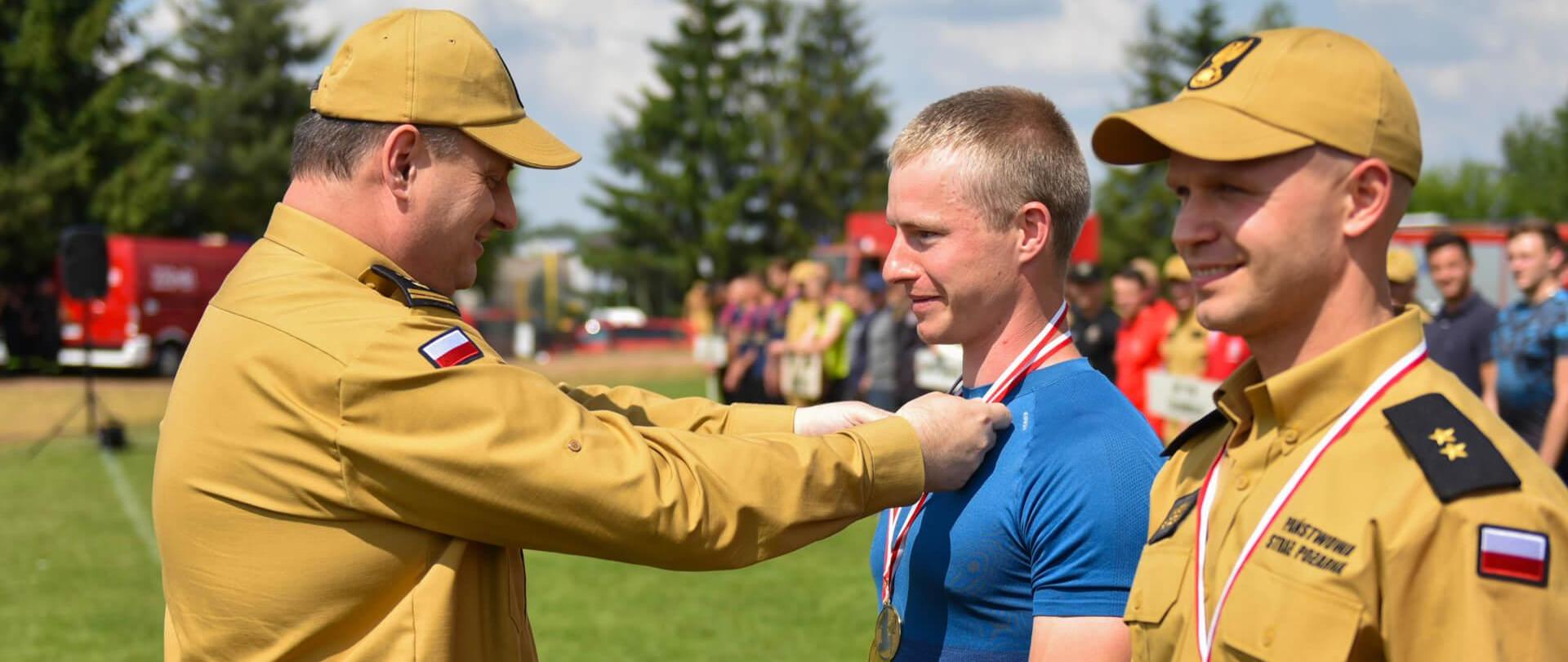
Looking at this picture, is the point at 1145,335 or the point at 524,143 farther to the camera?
the point at 1145,335

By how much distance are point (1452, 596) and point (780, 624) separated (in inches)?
242

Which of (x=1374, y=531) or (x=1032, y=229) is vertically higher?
(x=1032, y=229)

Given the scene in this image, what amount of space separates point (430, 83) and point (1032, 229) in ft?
3.78

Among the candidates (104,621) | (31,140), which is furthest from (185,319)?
(104,621)

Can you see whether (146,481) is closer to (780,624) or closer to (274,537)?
(780,624)

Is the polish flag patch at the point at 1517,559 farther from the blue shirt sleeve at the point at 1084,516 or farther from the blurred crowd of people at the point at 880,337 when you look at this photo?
the blurred crowd of people at the point at 880,337

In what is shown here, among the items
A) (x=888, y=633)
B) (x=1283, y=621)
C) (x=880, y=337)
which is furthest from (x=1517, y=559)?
(x=880, y=337)

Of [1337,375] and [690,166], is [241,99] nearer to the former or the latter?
[690,166]

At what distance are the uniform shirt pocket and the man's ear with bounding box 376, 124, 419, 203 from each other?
5.27 ft

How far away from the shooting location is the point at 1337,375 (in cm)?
177

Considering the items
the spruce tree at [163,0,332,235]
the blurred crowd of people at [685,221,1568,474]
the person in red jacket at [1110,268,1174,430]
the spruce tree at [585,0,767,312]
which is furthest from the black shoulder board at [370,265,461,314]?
the spruce tree at [585,0,767,312]

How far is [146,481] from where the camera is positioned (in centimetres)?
1362

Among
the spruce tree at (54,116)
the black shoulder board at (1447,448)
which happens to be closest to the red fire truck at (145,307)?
the spruce tree at (54,116)

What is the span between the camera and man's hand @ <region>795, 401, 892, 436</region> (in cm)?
282
